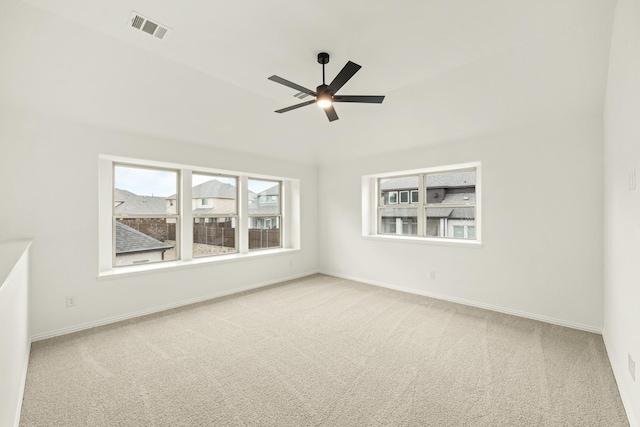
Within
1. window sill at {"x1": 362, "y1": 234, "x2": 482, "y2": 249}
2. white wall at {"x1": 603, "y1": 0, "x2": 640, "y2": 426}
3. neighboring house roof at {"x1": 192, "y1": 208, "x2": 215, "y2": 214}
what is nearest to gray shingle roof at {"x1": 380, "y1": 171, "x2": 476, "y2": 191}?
window sill at {"x1": 362, "y1": 234, "x2": 482, "y2": 249}

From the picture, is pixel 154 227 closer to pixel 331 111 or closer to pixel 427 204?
pixel 331 111

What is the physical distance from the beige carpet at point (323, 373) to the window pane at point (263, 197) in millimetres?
2371

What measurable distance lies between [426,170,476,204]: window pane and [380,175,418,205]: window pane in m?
0.31

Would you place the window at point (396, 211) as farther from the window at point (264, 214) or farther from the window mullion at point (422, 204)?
the window at point (264, 214)

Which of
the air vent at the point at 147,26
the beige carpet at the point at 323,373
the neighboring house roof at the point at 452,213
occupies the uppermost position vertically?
the air vent at the point at 147,26

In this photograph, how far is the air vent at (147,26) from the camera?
2354mm

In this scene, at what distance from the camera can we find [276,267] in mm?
5512

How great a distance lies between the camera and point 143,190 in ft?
13.8

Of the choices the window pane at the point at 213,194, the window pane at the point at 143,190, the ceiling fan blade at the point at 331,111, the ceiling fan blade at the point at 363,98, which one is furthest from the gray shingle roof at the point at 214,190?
the ceiling fan blade at the point at 363,98

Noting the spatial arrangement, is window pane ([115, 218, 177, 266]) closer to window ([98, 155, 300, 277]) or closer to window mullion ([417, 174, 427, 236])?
window ([98, 155, 300, 277])

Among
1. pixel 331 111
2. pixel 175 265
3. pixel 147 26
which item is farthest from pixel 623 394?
pixel 175 265

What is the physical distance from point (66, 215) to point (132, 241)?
0.98 metres

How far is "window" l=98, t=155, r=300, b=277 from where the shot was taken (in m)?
3.90

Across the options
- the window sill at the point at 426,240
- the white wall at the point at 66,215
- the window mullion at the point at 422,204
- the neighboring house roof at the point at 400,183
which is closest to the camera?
the white wall at the point at 66,215
